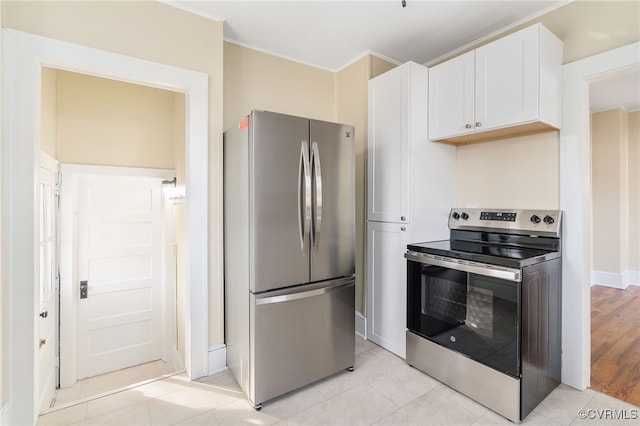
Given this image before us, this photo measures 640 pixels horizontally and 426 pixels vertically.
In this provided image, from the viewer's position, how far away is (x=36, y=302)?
1854 millimetres

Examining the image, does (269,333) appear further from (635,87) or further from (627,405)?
(635,87)

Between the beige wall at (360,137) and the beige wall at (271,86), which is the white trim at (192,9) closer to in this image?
the beige wall at (271,86)

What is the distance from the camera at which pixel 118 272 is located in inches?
130

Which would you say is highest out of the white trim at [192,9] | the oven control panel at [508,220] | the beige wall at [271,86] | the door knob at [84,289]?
the white trim at [192,9]

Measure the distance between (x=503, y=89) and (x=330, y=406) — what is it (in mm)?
2385

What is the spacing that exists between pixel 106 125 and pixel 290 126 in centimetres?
218

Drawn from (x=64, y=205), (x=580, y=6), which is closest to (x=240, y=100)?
(x=64, y=205)

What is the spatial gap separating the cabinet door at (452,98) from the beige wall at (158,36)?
5.61 ft

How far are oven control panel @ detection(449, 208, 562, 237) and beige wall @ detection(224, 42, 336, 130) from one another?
1.68 meters

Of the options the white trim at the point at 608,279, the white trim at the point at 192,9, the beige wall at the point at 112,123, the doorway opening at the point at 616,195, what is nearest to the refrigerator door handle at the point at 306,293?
the white trim at the point at 192,9

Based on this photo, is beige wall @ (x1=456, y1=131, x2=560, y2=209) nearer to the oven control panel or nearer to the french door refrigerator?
the oven control panel

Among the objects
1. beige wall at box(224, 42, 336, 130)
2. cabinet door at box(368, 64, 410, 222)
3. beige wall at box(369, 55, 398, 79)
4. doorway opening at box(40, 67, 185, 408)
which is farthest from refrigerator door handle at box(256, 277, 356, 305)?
beige wall at box(369, 55, 398, 79)

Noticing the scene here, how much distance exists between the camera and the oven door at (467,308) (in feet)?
6.21

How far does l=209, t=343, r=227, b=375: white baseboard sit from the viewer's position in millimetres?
2428
